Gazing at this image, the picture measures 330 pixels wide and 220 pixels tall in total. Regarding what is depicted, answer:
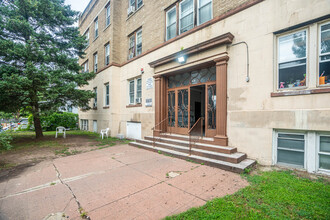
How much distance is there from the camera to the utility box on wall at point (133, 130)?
9.92 metres

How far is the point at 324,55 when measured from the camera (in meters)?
4.16

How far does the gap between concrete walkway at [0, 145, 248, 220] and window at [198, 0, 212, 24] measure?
5904 millimetres

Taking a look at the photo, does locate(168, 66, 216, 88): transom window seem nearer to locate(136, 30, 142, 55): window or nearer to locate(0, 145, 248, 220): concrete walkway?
locate(136, 30, 142, 55): window

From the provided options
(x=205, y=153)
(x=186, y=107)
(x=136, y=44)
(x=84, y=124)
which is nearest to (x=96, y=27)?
(x=136, y=44)

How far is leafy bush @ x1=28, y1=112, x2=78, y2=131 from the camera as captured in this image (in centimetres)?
1670

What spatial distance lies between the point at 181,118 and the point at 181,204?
4.97m

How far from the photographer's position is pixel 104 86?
12805 mm

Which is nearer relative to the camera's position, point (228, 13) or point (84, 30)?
point (228, 13)

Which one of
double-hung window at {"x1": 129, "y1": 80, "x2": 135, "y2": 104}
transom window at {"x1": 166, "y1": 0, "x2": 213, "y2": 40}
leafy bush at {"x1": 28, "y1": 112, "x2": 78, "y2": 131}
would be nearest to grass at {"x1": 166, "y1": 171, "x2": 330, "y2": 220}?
transom window at {"x1": 166, "y1": 0, "x2": 213, "y2": 40}

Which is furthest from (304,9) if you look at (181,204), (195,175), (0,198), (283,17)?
(0,198)

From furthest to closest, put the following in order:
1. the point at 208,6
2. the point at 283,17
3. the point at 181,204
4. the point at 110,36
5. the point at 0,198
→ the point at 110,36
the point at 208,6
the point at 283,17
the point at 0,198
the point at 181,204

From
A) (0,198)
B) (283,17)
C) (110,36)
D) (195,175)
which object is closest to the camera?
(0,198)

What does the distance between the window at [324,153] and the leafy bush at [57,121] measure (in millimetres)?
20371

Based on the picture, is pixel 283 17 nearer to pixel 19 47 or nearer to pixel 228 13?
pixel 228 13
